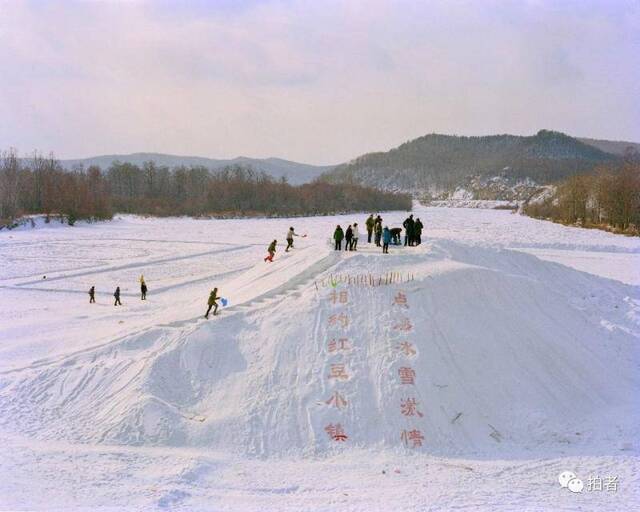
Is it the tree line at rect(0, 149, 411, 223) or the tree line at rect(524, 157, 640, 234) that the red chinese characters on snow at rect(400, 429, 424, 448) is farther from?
the tree line at rect(0, 149, 411, 223)

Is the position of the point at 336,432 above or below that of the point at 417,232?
below

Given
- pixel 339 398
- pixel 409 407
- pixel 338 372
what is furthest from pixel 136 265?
pixel 409 407

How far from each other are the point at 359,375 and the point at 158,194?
11001 cm

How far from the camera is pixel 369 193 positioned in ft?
365

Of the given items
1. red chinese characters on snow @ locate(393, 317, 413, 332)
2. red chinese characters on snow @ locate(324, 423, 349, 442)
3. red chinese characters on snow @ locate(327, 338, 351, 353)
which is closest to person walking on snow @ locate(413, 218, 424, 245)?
red chinese characters on snow @ locate(393, 317, 413, 332)

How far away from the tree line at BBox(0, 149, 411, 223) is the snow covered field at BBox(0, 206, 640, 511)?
51.9m

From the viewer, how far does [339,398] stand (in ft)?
37.9

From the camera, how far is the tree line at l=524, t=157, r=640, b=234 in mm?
56906

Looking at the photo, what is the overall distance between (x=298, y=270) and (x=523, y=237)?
3765cm

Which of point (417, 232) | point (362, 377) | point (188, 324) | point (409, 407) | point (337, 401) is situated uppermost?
point (417, 232)

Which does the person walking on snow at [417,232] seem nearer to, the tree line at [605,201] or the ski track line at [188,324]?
the ski track line at [188,324]

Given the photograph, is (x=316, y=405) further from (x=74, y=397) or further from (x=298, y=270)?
(x=298, y=270)

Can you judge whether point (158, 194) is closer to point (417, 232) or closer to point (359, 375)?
point (417, 232)

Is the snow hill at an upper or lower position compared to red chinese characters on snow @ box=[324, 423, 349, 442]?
upper
